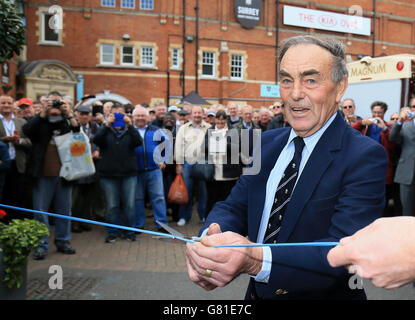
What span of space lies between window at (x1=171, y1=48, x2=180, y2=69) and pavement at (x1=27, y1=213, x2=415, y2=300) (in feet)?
67.5

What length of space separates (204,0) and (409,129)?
73.5ft

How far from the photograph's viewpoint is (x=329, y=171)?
1644 mm

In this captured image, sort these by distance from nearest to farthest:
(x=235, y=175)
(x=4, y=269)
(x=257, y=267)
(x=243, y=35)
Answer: (x=257, y=267)
(x=4, y=269)
(x=235, y=175)
(x=243, y=35)

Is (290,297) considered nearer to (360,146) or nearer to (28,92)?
(360,146)

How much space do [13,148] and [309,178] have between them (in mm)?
5921

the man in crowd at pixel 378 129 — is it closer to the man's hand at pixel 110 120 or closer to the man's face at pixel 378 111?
the man's face at pixel 378 111

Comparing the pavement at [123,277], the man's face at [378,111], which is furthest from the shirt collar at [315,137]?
the man's face at [378,111]

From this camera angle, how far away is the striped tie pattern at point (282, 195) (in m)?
1.71

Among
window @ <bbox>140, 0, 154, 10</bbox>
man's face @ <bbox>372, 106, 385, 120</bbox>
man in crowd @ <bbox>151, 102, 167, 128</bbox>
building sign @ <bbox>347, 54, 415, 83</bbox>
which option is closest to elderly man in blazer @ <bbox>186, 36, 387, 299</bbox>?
man's face @ <bbox>372, 106, 385, 120</bbox>

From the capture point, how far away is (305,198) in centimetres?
162

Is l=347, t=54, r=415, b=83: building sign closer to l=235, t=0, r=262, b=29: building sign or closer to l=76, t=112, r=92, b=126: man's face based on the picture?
l=76, t=112, r=92, b=126: man's face

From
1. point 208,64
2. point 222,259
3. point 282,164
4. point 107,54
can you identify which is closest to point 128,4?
point 107,54

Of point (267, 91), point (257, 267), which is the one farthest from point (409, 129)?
point (267, 91)

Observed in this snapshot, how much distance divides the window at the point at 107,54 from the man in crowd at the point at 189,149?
60.9ft
